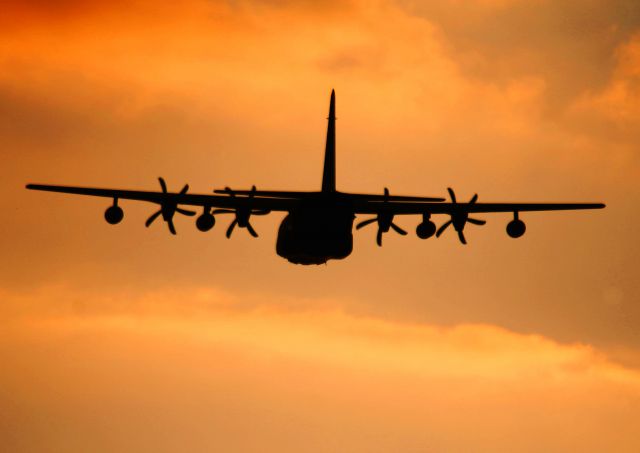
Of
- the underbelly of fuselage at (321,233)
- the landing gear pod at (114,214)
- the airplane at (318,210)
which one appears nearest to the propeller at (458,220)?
the airplane at (318,210)

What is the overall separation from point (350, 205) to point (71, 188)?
52.3 feet

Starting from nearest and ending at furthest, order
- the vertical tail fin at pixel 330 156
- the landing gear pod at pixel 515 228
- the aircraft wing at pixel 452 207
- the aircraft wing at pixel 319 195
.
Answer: the aircraft wing at pixel 319 195, the landing gear pod at pixel 515 228, the aircraft wing at pixel 452 207, the vertical tail fin at pixel 330 156

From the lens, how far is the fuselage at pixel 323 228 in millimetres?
57062

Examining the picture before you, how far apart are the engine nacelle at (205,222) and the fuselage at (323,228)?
4.82 metres

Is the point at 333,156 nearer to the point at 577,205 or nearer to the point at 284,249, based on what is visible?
the point at 284,249

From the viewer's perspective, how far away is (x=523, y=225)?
61656mm

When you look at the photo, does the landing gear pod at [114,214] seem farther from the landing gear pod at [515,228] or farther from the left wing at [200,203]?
the landing gear pod at [515,228]

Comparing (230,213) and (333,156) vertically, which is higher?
(333,156)

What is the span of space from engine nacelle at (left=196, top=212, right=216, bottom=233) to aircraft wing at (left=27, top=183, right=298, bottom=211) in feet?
3.69

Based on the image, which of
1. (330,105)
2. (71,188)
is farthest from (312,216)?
(71,188)

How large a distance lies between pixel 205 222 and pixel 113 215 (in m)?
5.20

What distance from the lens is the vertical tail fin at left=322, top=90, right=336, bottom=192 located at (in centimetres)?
6191

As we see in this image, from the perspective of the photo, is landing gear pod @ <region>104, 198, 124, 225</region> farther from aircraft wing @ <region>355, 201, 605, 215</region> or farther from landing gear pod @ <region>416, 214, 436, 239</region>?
landing gear pod @ <region>416, 214, 436, 239</region>

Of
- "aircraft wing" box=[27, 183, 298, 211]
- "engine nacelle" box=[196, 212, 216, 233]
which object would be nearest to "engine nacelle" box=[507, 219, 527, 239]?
"aircraft wing" box=[27, 183, 298, 211]
